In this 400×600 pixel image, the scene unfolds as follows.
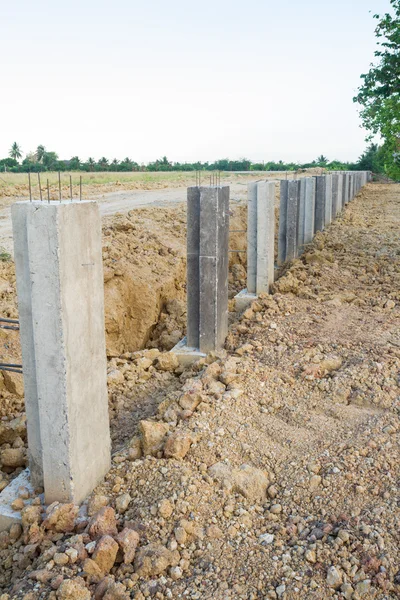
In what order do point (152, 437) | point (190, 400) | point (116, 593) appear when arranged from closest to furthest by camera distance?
1. point (116, 593)
2. point (152, 437)
3. point (190, 400)

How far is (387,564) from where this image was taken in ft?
9.39

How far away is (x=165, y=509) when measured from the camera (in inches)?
127

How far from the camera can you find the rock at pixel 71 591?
2.72 meters

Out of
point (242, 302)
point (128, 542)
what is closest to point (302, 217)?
point (242, 302)

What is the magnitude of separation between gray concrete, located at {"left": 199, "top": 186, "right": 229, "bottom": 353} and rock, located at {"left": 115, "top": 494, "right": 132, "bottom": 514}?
295cm

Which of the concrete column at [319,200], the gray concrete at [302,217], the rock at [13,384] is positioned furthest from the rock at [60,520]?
the concrete column at [319,200]

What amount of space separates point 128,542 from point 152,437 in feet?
3.18

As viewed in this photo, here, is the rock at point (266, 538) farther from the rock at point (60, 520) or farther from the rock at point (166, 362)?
the rock at point (166, 362)

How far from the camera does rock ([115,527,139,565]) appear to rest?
2.97m

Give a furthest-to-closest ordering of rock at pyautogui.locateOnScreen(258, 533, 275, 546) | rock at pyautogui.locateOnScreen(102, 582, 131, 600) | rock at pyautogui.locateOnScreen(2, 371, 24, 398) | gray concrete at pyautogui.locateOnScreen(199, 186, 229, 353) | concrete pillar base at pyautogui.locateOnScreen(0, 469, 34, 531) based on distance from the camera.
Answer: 1. gray concrete at pyautogui.locateOnScreen(199, 186, 229, 353)
2. rock at pyautogui.locateOnScreen(2, 371, 24, 398)
3. concrete pillar base at pyautogui.locateOnScreen(0, 469, 34, 531)
4. rock at pyautogui.locateOnScreen(258, 533, 275, 546)
5. rock at pyautogui.locateOnScreen(102, 582, 131, 600)

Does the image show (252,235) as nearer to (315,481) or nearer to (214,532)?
(315,481)

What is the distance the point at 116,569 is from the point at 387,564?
1.35 m

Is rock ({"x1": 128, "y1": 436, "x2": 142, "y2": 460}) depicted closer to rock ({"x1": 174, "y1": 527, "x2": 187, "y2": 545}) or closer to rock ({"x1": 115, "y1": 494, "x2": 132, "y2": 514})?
rock ({"x1": 115, "y1": 494, "x2": 132, "y2": 514})

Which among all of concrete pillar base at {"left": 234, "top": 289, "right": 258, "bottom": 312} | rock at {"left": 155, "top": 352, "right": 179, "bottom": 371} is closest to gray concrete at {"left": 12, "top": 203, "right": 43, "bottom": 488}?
rock at {"left": 155, "top": 352, "right": 179, "bottom": 371}
